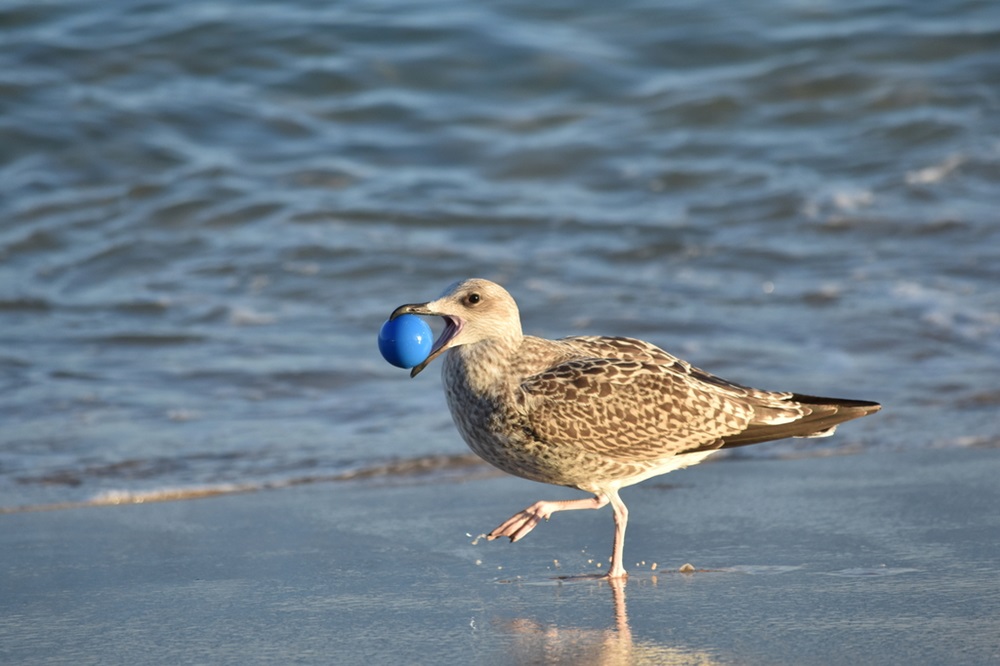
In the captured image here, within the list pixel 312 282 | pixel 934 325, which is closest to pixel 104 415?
pixel 312 282

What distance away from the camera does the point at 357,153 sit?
13.3 m

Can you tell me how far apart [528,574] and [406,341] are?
0.93 metres

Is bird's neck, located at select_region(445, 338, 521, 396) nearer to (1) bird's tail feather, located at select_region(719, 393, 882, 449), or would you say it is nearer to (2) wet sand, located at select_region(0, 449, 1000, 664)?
(2) wet sand, located at select_region(0, 449, 1000, 664)

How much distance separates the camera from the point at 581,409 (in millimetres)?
4992

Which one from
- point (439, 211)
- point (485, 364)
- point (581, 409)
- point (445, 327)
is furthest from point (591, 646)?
point (439, 211)

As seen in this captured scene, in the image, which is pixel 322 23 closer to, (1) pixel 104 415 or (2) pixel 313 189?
(2) pixel 313 189

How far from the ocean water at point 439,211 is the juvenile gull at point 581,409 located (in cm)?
158

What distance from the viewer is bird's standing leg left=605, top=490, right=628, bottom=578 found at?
4.86 meters

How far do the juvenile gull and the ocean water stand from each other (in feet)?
5.20

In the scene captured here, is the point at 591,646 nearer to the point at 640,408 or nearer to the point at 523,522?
the point at 523,522

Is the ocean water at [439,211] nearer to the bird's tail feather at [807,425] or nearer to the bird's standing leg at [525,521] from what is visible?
the bird's tail feather at [807,425]

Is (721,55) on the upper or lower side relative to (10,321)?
upper

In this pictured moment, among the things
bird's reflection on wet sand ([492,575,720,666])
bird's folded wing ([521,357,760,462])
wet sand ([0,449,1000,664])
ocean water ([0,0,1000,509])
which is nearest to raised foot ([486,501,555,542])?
wet sand ([0,449,1000,664])

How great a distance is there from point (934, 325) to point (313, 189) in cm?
576
